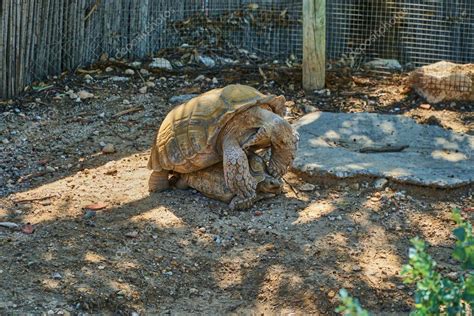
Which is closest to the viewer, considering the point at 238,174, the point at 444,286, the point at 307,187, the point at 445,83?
the point at 444,286

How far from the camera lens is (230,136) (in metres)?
6.60

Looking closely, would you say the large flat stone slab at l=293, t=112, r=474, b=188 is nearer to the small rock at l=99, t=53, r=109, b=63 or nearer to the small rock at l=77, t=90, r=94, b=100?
the small rock at l=77, t=90, r=94, b=100

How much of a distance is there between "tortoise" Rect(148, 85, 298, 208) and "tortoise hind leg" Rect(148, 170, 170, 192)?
0.17 m

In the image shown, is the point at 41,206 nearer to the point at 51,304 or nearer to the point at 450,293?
the point at 51,304

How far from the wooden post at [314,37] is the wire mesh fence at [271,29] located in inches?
34.6

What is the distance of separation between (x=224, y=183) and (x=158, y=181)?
1.90ft

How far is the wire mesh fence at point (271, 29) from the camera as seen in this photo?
33.0 ft

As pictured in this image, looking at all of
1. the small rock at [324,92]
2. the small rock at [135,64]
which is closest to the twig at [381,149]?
the small rock at [324,92]

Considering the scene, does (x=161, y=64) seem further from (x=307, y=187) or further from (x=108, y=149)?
(x=307, y=187)

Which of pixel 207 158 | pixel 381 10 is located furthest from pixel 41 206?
pixel 381 10

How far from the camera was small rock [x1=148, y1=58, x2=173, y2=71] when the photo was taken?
1016 cm

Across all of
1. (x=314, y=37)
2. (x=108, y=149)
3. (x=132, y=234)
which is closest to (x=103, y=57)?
(x=108, y=149)

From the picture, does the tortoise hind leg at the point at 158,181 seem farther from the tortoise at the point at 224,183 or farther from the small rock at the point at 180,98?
the small rock at the point at 180,98

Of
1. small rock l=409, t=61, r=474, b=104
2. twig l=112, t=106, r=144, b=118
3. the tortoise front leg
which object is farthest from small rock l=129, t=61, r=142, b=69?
the tortoise front leg
